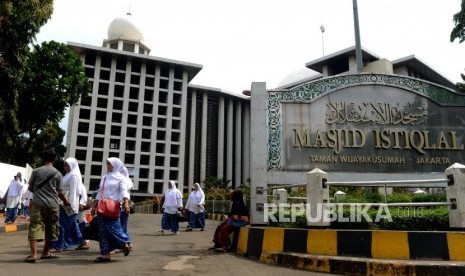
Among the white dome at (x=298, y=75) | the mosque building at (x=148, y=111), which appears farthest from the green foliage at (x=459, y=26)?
the white dome at (x=298, y=75)

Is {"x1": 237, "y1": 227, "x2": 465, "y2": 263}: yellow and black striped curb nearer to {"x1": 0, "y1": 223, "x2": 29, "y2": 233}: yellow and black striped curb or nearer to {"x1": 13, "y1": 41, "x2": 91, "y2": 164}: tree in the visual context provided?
{"x1": 0, "y1": 223, "x2": 29, "y2": 233}: yellow and black striped curb

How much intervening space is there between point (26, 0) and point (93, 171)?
1610 inches

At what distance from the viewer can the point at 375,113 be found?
9.82 metres

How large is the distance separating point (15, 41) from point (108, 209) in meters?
12.6

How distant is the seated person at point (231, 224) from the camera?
711 centimetres

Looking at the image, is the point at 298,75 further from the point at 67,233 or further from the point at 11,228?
the point at 67,233

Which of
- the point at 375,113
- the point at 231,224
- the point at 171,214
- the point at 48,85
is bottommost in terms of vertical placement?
the point at 231,224

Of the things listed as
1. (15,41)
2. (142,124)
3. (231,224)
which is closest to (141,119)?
(142,124)

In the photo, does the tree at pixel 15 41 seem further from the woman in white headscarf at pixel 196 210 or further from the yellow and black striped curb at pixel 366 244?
the yellow and black striped curb at pixel 366 244

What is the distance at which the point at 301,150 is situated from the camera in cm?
944

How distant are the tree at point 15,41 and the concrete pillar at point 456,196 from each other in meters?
14.4

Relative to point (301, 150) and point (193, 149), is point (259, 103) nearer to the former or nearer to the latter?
point (301, 150)

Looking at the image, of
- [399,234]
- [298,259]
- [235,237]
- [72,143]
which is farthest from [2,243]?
[72,143]

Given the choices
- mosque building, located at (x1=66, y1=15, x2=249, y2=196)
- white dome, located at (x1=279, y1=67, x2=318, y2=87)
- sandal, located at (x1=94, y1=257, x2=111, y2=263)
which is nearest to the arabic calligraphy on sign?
sandal, located at (x1=94, y1=257, x2=111, y2=263)
